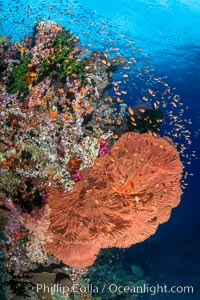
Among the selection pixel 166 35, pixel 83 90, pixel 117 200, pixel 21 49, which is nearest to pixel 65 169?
pixel 117 200

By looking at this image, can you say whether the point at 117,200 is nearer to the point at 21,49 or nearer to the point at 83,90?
the point at 83,90

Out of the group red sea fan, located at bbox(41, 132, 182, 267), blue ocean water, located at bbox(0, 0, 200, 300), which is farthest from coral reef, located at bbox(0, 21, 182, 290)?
blue ocean water, located at bbox(0, 0, 200, 300)

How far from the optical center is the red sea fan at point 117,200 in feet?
17.0

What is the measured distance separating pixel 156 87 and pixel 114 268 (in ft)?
66.0

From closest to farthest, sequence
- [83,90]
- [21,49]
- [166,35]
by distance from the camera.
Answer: [83,90] → [21,49] → [166,35]

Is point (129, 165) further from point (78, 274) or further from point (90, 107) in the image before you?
point (78, 274)

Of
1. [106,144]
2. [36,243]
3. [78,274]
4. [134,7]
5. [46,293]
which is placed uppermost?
[134,7]

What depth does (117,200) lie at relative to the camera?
17.5ft

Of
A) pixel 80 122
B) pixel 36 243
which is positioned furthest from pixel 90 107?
pixel 36 243

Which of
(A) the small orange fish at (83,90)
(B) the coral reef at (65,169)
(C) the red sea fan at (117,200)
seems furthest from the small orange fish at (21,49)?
(C) the red sea fan at (117,200)

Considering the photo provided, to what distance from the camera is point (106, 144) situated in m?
7.35

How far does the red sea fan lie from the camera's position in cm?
517

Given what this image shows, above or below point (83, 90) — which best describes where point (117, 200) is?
below

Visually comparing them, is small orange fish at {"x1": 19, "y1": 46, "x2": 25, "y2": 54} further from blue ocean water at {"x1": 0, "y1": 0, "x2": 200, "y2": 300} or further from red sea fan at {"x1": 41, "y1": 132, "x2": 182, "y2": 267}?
blue ocean water at {"x1": 0, "y1": 0, "x2": 200, "y2": 300}
